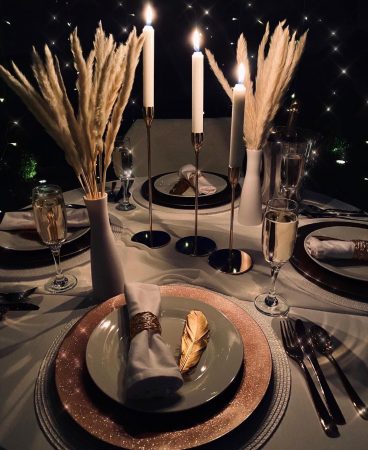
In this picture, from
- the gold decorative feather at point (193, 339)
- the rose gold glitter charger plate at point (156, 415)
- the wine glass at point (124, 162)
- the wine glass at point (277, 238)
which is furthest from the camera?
the wine glass at point (124, 162)

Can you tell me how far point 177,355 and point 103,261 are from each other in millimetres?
297

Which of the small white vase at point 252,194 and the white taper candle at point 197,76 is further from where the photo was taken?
the small white vase at point 252,194

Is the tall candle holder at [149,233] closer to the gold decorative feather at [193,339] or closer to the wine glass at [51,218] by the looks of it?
the wine glass at [51,218]

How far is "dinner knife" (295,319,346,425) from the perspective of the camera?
594 millimetres

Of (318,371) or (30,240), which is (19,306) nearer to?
(30,240)

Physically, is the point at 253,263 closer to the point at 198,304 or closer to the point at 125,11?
the point at 198,304

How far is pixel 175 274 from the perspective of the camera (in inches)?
39.0

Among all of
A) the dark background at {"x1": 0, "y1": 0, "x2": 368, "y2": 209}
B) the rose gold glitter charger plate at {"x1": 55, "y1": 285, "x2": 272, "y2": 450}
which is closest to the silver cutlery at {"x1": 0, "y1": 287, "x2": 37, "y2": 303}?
the rose gold glitter charger plate at {"x1": 55, "y1": 285, "x2": 272, "y2": 450}

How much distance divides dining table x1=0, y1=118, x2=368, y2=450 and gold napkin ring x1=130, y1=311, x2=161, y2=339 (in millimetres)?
173

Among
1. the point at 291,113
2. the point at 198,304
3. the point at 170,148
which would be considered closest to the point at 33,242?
the point at 198,304

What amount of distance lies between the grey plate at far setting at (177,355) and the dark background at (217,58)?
1866mm

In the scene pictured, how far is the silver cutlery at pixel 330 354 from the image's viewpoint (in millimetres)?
605

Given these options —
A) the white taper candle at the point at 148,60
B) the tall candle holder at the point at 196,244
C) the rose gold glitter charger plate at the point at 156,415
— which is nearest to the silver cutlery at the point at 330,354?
the rose gold glitter charger plate at the point at 156,415

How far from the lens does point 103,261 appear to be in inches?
34.2
